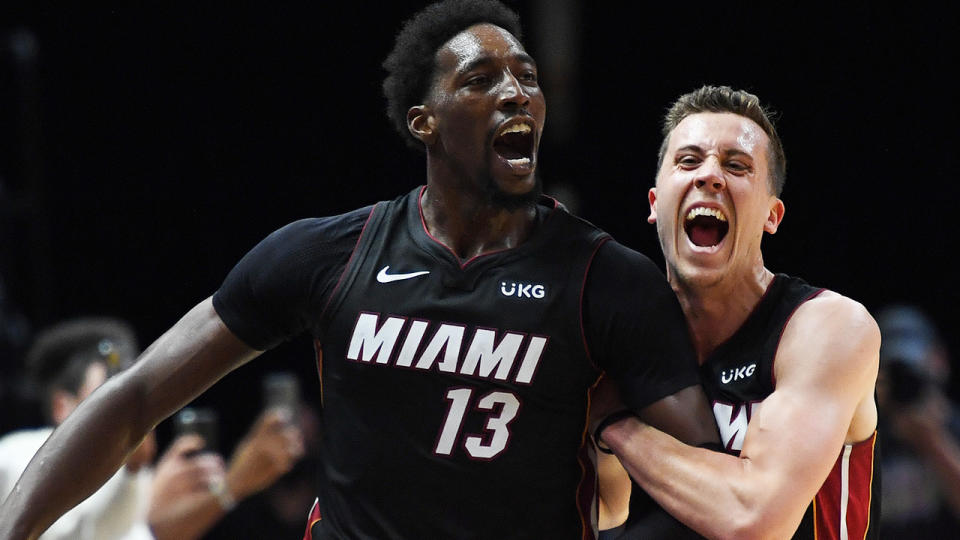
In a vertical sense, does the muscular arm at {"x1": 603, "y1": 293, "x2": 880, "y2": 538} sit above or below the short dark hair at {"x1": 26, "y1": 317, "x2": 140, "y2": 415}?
above

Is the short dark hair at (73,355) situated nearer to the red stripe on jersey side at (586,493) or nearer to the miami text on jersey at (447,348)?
the miami text on jersey at (447,348)

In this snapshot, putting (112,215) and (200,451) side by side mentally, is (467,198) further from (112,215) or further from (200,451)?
(112,215)

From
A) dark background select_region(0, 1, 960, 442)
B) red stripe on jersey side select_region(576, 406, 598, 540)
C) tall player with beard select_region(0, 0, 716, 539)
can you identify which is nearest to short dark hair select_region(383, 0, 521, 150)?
tall player with beard select_region(0, 0, 716, 539)

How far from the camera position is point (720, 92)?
306cm

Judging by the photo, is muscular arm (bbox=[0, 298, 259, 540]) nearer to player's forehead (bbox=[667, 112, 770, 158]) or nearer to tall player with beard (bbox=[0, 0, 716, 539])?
tall player with beard (bbox=[0, 0, 716, 539])

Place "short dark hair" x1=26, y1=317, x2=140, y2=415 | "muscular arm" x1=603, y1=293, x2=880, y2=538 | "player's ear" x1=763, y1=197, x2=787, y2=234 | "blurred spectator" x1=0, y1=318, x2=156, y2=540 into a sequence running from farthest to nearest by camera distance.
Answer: "short dark hair" x1=26, y1=317, x2=140, y2=415, "blurred spectator" x1=0, y1=318, x2=156, y2=540, "player's ear" x1=763, y1=197, x2=787, y2=234, "muscular arm" x1=603, y1=293, x2=880, y2=538

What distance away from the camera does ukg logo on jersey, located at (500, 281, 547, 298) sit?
Result: 8.75ft

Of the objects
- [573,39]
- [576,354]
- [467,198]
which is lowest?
[573,39]

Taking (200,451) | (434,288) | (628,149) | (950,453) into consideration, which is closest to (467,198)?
(434,288)

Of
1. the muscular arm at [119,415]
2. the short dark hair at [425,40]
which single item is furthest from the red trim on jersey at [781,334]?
the muscular arm at [119,415]

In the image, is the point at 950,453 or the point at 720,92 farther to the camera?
the point at 950,453

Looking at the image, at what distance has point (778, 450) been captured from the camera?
2615 millimetres

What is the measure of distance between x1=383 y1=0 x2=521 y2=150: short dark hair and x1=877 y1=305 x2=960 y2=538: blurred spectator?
225 centimetres

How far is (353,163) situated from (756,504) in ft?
20.3
